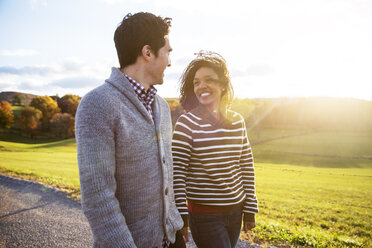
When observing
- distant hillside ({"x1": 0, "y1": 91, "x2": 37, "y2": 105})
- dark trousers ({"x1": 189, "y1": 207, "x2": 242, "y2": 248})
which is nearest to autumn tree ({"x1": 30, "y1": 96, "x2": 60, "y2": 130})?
distant hillside ({"x1": 0, "y1": 91, "x2": 37, "y2": 105})

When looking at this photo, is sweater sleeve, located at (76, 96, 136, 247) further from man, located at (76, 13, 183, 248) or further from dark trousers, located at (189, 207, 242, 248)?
dark trousers, located at (189, 207, 242, 248)

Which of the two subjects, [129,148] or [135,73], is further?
[135,73]

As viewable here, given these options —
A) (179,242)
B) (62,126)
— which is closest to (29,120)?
(62,126)

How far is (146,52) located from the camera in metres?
1.87

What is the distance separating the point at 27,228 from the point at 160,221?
17.2 ft

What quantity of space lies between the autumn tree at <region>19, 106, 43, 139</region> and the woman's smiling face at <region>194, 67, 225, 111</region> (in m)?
72.2

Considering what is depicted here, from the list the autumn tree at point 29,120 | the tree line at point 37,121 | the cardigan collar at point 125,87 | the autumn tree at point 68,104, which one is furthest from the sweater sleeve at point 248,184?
the autumn tree at point 68,104

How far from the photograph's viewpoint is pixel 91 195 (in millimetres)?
1372

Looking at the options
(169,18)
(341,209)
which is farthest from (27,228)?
(341,209)

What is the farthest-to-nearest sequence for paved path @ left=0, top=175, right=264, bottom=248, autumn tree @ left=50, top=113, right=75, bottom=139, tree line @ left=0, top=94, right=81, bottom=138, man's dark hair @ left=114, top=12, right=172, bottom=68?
autumn tree @ left=50, top=113, right=75, bottom=139
tree line @ left=0, top=94, right=81, bottom=138
paved path @ left=0, top=175, right=264, bottom=248
man's dark hair @ left=114, top=12, right=172, bottom=68

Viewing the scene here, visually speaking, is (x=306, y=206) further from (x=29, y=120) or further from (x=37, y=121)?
(x=37, y=121)

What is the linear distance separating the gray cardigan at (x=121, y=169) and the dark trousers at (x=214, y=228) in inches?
19.4

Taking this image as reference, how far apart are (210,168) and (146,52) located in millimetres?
1397

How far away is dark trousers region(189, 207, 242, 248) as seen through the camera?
232 cm
